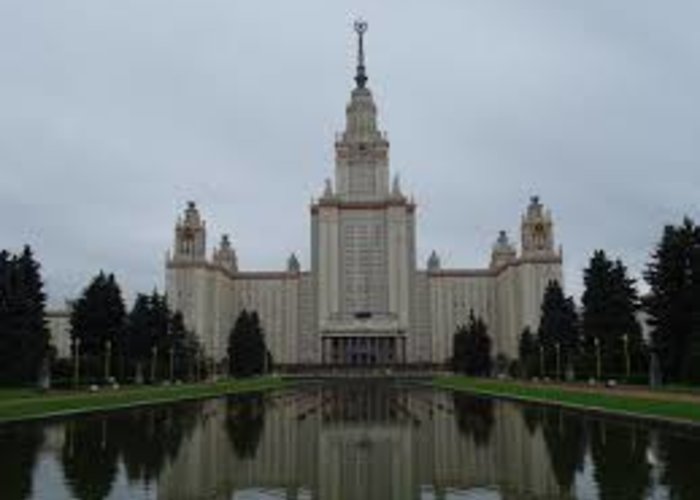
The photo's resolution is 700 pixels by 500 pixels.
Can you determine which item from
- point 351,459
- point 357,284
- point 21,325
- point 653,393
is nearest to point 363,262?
point 357,284

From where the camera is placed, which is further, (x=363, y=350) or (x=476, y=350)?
(x=363, y=350)

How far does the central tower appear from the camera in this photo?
473 ft

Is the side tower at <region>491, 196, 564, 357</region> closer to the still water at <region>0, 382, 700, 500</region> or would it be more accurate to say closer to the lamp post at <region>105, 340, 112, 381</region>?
the lamp post at <region>105, 340, 112, 381</region>

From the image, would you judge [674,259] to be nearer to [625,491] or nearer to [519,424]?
[519,424]

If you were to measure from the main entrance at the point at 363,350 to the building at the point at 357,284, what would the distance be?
0.15 m

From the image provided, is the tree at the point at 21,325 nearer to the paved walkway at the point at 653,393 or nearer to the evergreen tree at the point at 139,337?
the evergreen tree at the point at 139,337

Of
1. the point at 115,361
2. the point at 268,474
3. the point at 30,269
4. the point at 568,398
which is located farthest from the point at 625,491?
the point at 115,361

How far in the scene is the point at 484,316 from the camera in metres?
150

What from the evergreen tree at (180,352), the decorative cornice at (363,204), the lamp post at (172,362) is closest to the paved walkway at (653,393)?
the lamp post at (172,362)

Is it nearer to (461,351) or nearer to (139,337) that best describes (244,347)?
(461,351)

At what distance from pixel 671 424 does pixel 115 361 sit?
2071 inches

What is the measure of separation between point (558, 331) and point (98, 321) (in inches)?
1449

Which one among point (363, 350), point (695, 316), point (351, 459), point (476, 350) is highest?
point (363, 350)

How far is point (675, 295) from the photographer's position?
5109 centimetres
